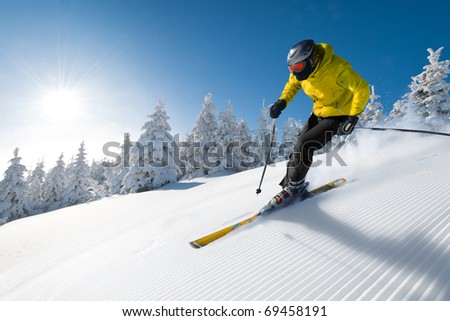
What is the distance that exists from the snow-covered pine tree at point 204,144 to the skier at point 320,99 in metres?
28.0

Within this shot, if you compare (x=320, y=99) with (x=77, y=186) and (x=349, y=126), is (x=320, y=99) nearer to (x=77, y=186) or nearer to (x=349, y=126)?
(x=349, y=126)

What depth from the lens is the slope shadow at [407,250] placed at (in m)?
1.60

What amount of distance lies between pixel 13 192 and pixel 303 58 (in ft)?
142

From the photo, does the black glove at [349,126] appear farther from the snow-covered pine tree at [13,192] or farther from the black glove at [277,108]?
the snow-covered pine tree at [13,192]

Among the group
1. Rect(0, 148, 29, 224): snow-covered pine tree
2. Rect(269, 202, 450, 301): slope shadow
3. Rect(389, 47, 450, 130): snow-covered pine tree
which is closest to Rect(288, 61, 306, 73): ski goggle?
Rect(269, 202, 450, 301): slope shadow

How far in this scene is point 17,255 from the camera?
8.88 metres

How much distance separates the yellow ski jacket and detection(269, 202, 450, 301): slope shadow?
1.75 meters

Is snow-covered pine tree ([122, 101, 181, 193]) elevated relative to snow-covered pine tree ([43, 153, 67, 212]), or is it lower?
elevated

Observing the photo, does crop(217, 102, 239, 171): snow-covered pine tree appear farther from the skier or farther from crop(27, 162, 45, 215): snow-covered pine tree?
crop(27, 162, 45, 215): snow-covered pine tree

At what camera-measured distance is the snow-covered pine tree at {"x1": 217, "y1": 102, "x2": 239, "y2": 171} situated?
107ft

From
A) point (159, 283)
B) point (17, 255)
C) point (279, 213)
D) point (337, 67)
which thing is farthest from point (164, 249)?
point (17, 255)

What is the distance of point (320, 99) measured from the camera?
4.09 metres

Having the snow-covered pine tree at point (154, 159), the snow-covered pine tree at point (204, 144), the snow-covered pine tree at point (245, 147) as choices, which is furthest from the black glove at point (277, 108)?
the snow-covered pine tree at point (245, 147)

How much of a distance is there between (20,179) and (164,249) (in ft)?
135
